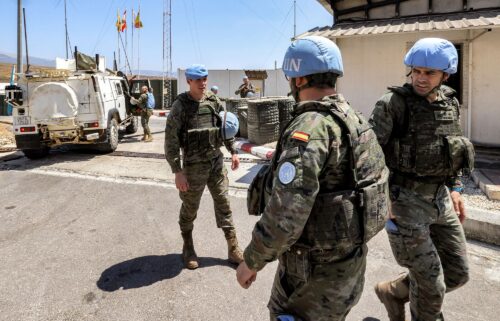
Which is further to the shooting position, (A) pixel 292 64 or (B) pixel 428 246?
(B) pixel 428 246

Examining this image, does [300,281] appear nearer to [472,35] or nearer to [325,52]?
[325,52]

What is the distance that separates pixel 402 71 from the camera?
8.59m

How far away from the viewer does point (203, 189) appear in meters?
3.82

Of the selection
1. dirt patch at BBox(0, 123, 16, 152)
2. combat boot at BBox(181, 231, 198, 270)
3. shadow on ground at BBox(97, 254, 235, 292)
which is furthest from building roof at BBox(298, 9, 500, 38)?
dirt patch at BBox(0, 123, 16, 152)

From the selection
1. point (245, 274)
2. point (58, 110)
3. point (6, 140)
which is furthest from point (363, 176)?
point (6, 140)

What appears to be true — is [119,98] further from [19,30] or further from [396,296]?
[396,296]

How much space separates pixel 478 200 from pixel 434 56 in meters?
3.42

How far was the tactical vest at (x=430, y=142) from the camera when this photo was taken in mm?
2539

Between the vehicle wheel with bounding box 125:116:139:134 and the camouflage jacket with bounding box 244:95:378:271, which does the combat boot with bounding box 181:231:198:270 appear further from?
the vehicle wheel with bounding box 125:116:139:134

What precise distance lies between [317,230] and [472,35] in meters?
7.86

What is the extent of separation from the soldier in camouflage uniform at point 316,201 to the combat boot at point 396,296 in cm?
97

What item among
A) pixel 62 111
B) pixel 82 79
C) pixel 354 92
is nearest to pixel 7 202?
pixel 62 111

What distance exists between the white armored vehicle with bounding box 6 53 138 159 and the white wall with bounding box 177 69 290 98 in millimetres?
12307

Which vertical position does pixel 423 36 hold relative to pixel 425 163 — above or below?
above
